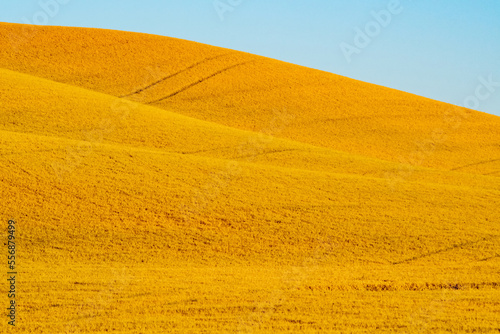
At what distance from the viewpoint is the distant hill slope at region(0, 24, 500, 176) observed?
40156 mm

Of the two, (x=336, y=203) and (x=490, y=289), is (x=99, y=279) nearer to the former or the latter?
(x=490, y=289)

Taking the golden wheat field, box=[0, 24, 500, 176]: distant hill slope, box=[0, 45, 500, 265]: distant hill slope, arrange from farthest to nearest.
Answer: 1. box=[0, 24, 500, 176]: distant hill slope
2. box=[0, 45, 500, 265]: distant hill slope
3. the golden wheat field

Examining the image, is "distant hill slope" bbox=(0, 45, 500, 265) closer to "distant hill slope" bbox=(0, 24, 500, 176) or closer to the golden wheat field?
the golden wheat field

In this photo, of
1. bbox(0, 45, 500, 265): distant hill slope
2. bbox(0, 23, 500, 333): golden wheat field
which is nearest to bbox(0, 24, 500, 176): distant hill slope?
bbox(0, 23, 500, 333): golden wheat field

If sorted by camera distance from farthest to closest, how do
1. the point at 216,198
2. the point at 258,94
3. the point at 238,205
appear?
the point at 258,94
the point at 216,198
the point at 238,205

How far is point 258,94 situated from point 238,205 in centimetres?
2294

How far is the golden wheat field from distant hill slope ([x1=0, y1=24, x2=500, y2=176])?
0.69 ft

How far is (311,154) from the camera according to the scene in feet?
111

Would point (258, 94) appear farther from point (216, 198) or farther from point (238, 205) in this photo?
point (238, 205)

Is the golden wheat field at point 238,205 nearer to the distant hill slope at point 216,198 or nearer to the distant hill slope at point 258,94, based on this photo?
the distant hill slope at point 216,198

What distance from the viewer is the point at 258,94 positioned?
4678 centimetres

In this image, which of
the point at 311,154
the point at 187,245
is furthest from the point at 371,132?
the point at 187,245

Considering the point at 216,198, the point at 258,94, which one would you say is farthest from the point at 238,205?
the point at 258,94

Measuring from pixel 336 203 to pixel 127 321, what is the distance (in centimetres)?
1453
